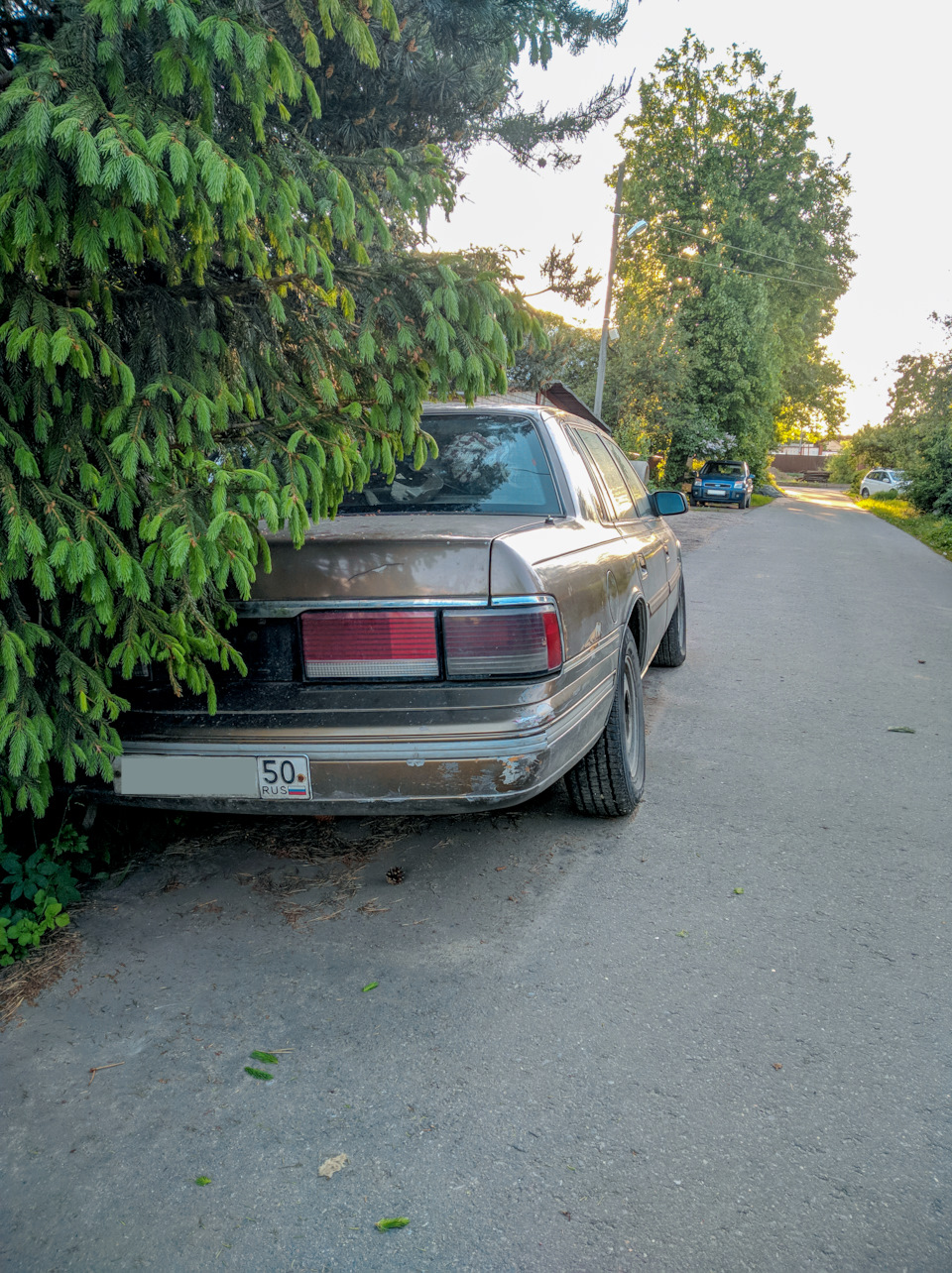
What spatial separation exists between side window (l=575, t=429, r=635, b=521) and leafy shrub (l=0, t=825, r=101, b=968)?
2.77 meters

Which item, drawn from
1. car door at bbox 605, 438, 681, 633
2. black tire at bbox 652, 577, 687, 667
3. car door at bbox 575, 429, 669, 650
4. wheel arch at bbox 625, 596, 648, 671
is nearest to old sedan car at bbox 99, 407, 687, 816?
wheel arch at bbox 625, 596, 648, 671

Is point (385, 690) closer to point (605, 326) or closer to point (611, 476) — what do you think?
point (611, 476)

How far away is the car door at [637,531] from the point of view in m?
4.56

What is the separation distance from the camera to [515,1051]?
238 centimetres

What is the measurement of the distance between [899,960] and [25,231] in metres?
3.12

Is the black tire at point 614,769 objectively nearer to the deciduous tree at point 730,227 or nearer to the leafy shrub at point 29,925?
the leafy shrub at point 29,925

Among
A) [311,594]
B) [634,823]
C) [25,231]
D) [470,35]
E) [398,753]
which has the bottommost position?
[634,823]

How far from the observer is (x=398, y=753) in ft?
8.99

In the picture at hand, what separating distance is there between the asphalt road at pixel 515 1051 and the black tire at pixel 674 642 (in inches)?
97.9

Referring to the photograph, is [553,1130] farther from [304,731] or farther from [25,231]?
[25,231]

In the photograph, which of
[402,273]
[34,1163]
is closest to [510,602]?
[402,273]

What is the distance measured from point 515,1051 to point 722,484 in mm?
29561

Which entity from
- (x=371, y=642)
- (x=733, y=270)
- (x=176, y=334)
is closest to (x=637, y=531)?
(x=371, y=642)

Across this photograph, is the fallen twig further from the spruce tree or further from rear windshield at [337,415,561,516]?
rear windshield at [337,415,561,516]
